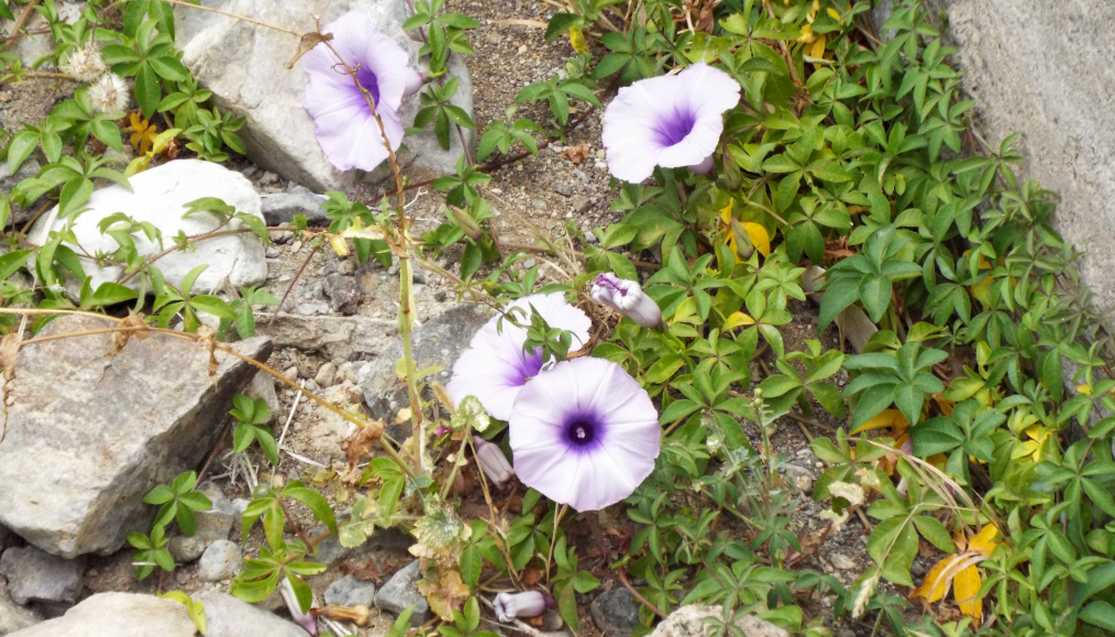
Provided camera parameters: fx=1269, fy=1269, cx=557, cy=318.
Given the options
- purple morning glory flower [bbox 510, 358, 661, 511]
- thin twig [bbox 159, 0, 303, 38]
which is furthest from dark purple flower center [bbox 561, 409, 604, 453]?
thin twig [bbox 159, 0, 303, 38]

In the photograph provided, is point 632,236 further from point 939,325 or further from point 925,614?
point 925,614

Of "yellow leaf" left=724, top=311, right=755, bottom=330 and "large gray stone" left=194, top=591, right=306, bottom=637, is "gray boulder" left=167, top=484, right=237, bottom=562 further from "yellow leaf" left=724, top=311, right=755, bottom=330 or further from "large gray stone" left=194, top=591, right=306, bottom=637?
"yellow leaf" left=724, top=311, right=755, bottom=330

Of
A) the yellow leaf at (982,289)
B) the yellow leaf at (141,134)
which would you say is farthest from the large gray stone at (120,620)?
the yellow leaf at (982,289)

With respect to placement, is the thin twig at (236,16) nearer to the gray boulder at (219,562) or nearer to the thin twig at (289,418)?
the thin twig at (289,418)

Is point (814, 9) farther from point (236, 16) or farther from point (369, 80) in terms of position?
point (236, 16)

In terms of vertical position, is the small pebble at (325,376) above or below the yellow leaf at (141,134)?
below

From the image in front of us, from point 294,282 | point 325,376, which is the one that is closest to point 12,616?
point 325,376
